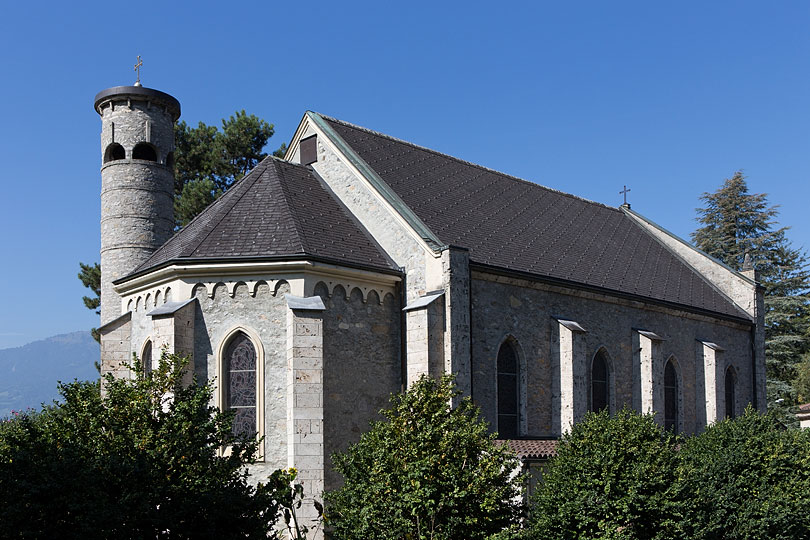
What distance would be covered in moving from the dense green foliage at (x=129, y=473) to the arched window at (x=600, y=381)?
14479 mm

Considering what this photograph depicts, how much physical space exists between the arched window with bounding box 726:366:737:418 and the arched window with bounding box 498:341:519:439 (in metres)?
13.2

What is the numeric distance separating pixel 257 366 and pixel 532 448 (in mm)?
7070

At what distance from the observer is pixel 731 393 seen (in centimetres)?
3250

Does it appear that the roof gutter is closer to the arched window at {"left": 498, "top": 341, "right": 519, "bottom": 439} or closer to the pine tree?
the arched window at {"left": 498, "top": 341, "right": 519, "bottom": 439}

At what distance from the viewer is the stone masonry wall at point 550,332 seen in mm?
22094

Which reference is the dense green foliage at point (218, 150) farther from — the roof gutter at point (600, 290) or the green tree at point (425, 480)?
the green tree at point (425, 480)

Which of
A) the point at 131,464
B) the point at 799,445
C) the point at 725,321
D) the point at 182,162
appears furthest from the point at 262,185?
the point at 182,162

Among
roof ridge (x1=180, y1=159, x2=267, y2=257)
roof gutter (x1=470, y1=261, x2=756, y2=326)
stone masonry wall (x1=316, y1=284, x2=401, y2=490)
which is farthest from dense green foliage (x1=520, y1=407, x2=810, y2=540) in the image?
roof ridge (x1=180, y1=159, x2=267, y2=257)

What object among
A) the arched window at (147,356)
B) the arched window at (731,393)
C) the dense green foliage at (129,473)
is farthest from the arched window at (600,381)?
the dense green foliage at (129,473)

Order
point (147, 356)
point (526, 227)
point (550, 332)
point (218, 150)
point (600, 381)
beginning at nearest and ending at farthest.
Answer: point (147, 356), point (550, 332), point (600, 381), point (526, 227), point (218, 150)

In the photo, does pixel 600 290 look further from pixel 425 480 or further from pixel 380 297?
pixel 425 480

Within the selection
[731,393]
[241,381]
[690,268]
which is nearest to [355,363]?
[241,381]

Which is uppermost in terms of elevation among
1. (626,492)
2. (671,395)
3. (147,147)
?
(147,147)

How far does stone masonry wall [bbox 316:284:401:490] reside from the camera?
19469 mm
